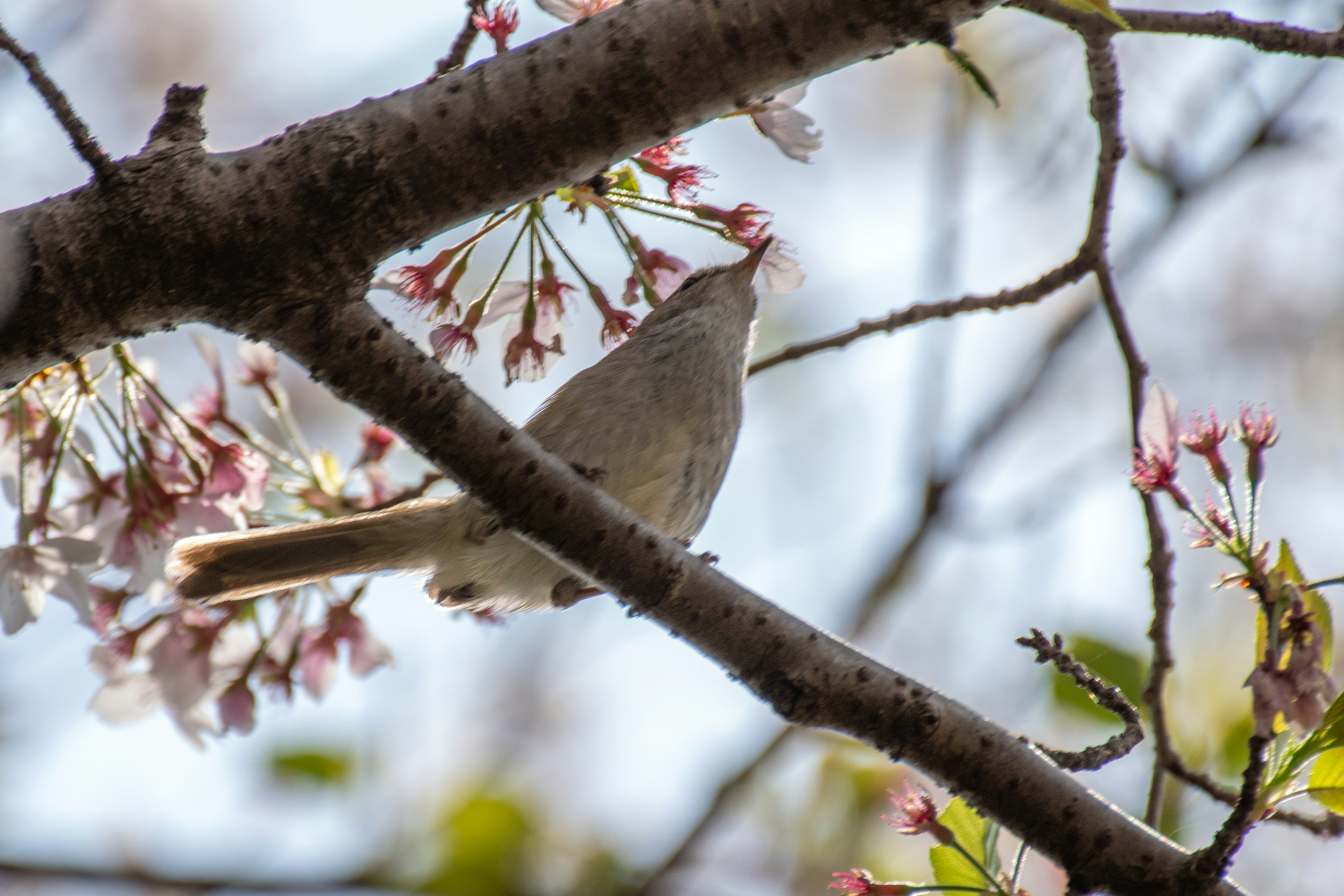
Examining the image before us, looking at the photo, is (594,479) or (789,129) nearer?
(789,129)

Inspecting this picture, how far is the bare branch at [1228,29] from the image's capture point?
2.16 metres

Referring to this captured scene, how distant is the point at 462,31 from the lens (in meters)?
2.34

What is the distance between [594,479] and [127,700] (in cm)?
144

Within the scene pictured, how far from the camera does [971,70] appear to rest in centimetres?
193

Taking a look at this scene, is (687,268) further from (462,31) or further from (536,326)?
(462,31)

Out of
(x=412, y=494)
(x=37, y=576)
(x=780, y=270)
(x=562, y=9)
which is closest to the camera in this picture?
(x=562, y=9)

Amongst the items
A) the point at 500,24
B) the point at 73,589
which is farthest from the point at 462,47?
the point at 73,589

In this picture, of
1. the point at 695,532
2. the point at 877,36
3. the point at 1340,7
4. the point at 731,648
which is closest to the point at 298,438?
the point at 695,532

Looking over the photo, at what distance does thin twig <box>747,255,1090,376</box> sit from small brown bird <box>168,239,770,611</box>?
0.31 m

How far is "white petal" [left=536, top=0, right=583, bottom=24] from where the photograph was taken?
7.50 feet

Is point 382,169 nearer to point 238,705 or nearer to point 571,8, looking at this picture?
point 571,8

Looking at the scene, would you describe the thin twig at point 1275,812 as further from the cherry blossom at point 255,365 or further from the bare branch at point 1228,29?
the cherry blossom at point 255,365

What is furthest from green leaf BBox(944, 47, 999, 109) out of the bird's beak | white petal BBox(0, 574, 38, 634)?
white petal BBox(0, 574, 38, 634)

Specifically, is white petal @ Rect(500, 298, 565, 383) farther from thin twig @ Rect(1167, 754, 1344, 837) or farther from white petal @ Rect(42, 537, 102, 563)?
thin twig @ Rect(1167, 754, 1344, 837)
